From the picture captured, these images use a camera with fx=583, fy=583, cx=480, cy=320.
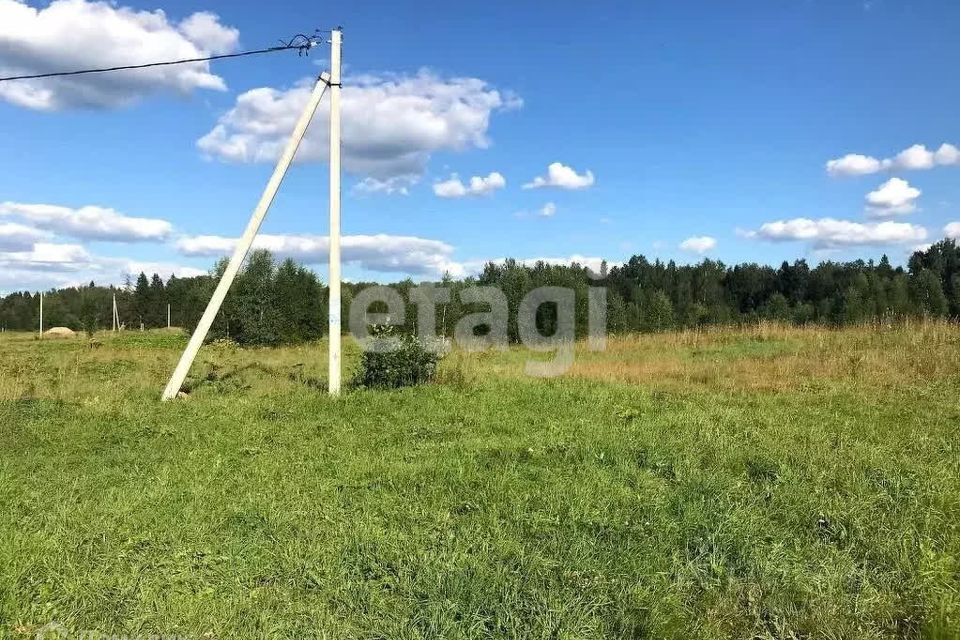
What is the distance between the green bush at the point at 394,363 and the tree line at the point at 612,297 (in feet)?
35.1

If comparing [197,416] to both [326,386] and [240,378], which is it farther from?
[240,378]

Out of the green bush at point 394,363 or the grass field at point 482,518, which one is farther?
the green bush at point 394,363

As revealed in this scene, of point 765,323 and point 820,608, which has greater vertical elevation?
point 765,323

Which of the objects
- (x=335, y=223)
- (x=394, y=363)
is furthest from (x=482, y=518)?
(x=335, y=223)

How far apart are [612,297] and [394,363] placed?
36.2 metres

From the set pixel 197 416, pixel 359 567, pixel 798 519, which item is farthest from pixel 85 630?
pixel 197 416

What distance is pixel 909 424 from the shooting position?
22.6ft

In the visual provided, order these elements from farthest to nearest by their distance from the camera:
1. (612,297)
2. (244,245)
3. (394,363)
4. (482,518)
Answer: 1. (612,297)
2. (394,363)
3. (244,245)
4. (482,518)

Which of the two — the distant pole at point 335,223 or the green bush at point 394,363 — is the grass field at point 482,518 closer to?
the distant pole at point 335,223

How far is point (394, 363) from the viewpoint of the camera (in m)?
9.94

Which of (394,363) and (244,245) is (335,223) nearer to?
(244,245)

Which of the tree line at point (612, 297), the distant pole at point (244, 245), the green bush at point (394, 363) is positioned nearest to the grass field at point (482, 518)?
the distant pole at point (244, 245)

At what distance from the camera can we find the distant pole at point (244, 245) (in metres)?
8.91

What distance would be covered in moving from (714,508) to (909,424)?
14.3ft
